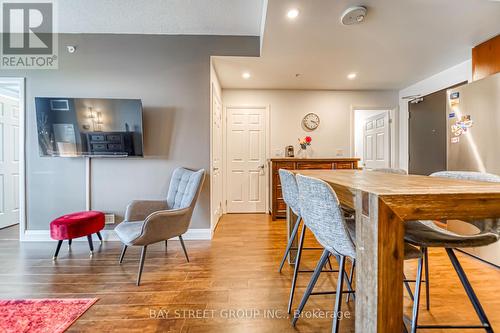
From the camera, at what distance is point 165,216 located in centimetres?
203

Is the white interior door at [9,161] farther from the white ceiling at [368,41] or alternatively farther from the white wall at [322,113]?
the white wall at [322,113]

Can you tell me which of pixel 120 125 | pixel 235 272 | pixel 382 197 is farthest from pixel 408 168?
pixel 120 125

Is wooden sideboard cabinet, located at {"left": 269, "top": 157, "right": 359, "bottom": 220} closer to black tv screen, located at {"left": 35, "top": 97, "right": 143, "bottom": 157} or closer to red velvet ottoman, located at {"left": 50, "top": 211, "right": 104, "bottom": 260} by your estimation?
black tv screen, located at {"left": 35, "top": 97, "right": 143, "bottom": 157}

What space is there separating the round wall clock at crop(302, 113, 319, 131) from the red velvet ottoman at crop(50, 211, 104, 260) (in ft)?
11.9

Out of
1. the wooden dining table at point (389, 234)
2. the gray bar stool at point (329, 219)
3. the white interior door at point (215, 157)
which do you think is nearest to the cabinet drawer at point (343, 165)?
the white interior door at point (215, 157)

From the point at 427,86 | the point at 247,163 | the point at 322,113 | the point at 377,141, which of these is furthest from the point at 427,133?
the point at 247,163

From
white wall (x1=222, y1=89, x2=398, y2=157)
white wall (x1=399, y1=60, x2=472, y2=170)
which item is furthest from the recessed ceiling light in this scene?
white wall (x1=399, y1=60, x2=472, y2=170)

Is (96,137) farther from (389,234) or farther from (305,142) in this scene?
(305,142)

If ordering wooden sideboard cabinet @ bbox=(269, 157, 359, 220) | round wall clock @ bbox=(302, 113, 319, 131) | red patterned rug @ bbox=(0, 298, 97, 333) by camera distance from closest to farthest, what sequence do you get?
1. red patterned rug @ bbox=(0, 298, 97, 333)
2. wooden sideboard cabinet @ bbox=(269, 157, 359, 220)
3. round wall clock @ bbox=(302, 113, 319, 131)

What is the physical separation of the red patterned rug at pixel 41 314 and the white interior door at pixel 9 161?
2.70 m

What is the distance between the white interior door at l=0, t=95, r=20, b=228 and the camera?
3379mm

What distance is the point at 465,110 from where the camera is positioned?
2.36m

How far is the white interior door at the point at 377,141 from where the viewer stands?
4.45 m

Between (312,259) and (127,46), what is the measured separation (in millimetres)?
3420
